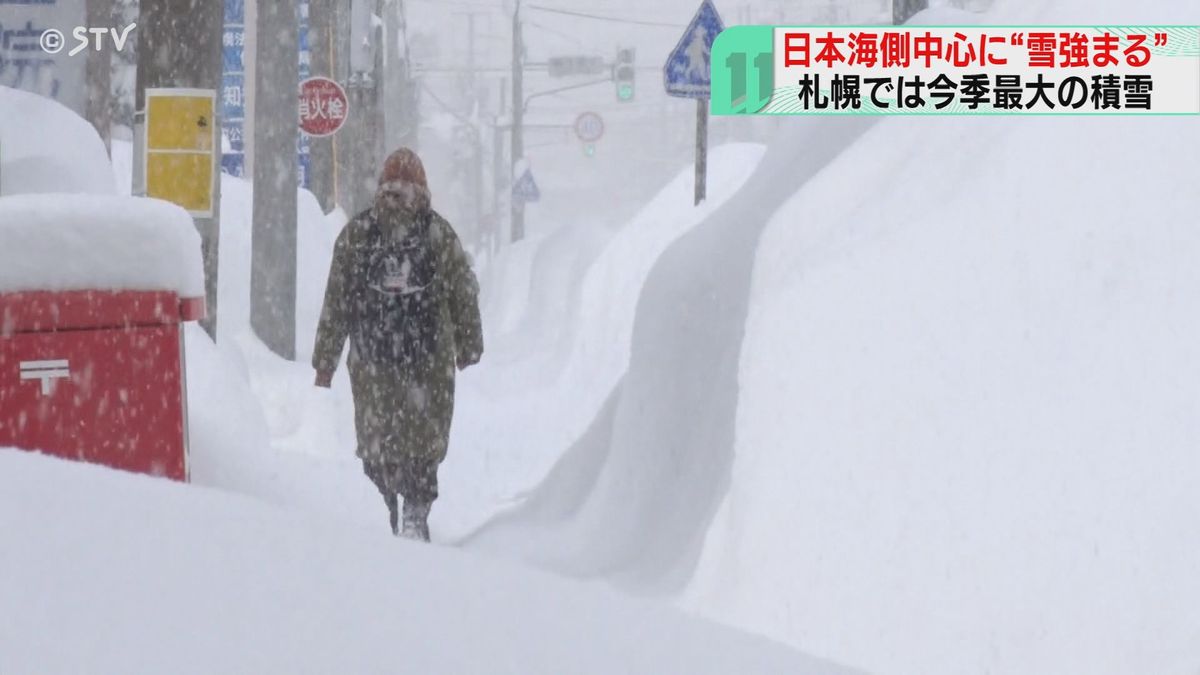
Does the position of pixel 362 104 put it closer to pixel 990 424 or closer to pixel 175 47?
pixel 175 47

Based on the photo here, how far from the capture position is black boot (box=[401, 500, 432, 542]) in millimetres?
7734

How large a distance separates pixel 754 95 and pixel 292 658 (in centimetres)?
1047

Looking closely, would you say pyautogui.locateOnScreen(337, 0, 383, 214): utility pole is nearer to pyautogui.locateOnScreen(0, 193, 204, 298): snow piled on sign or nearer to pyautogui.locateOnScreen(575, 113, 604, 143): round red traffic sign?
pyautogui.locateOnScreen(0, 193, 204, 298): snow piled on sign

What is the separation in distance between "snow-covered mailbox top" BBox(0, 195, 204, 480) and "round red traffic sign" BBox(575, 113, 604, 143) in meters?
41.8

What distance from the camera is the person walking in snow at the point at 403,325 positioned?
7.36 m

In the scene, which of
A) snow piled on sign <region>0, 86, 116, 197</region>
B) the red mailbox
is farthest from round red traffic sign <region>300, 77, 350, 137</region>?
the red mailbox

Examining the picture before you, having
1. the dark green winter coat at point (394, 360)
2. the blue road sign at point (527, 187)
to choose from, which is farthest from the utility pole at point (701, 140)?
the blue road sign at point (527, 187)

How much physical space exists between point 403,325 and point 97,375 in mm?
1708

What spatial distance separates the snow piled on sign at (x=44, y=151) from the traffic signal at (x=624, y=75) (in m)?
31.3

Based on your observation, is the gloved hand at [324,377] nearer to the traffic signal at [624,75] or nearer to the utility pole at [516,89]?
the traffic signal at [624,75]

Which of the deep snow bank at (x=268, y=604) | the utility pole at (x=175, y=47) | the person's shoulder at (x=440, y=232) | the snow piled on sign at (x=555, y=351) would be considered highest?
the utility pole at (x=175, y=47)

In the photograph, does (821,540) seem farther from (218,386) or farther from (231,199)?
(231,199)

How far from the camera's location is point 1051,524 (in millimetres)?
4812
